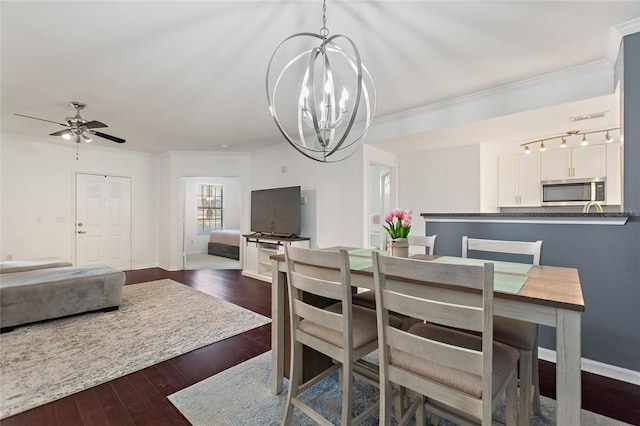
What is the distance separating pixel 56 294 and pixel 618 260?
5.26 m

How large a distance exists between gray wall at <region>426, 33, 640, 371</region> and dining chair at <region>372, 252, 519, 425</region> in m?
1.55

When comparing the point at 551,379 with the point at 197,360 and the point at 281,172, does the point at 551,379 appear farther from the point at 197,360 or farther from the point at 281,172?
the point at 281,172

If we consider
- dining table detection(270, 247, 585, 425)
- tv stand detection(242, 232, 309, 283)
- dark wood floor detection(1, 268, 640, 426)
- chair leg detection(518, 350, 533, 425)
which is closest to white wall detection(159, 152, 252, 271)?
tv stand detection(242, 232, 309, 283)

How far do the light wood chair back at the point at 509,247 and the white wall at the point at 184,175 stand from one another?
15.6 ft

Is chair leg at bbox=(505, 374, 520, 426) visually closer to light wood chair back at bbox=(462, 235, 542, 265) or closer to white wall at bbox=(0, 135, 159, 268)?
light wood chair back at bbox=(462, 235, 542, 265)

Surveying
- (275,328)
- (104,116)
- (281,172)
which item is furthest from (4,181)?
(275,328)

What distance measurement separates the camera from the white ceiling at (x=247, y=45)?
6.37 feet

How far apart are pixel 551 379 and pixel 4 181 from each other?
7.66 metres

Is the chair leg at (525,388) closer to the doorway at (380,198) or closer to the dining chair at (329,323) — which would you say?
the dining chair at (329,323)

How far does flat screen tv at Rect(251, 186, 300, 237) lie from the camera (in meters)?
5.04

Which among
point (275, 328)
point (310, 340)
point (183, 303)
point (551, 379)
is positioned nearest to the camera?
point (310, 340)

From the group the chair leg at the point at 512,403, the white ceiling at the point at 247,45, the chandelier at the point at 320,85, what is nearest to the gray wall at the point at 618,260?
the white ceiling at the point at 247,45

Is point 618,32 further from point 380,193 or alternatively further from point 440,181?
point 380,193

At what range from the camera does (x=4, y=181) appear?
16.0 feet
